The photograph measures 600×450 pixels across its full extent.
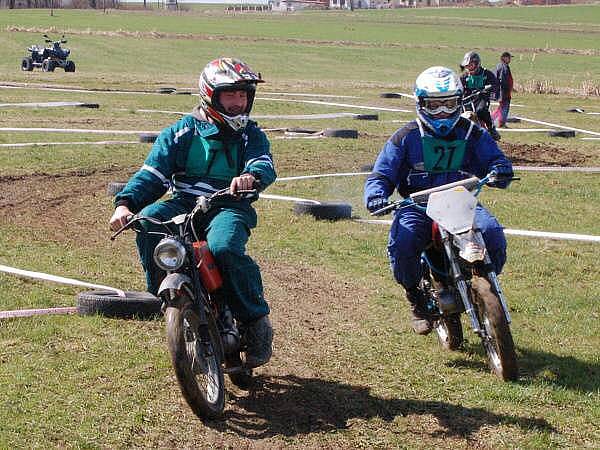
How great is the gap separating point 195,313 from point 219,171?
1086 millimetres

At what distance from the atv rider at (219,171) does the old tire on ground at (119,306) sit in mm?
1572

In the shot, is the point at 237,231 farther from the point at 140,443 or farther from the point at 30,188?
the point at 30,188

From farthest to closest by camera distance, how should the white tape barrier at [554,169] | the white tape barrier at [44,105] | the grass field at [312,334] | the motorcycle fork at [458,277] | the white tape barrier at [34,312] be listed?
the white tape barrier at [44,105]
the white tape barrier at [554,169]
the white tape barrier at [34,312]
the motorcycle fork at [458,277]
the grass field at [312,334]

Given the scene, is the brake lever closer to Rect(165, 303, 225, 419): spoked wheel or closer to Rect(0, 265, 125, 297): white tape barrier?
Rect(165, 303, 225, 419): spoked wheel

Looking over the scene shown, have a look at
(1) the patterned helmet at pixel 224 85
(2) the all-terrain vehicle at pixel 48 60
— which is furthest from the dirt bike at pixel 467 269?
(2) the all-terrain vehicle at pixel 48 60

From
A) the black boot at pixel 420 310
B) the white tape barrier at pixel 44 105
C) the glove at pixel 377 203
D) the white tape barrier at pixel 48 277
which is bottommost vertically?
the white tape barrier at pixel 44 105

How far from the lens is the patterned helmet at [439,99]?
262 inches

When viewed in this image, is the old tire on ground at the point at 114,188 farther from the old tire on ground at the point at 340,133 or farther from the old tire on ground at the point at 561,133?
the old tire on ground at the point at 561,133

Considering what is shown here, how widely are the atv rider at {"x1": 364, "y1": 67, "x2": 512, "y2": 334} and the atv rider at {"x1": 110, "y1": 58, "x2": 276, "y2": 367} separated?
102 centimetres

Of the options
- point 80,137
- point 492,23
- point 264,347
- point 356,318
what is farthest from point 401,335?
point 492,23

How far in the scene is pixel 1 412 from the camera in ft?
18.0

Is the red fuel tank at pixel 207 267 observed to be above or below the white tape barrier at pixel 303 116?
above

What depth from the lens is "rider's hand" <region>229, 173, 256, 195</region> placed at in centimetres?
557

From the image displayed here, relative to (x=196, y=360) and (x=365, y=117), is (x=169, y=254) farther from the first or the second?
(x=365, y=117)
